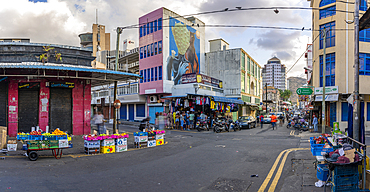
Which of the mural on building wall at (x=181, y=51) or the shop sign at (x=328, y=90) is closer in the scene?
the shop sign at (x=328, y=90)

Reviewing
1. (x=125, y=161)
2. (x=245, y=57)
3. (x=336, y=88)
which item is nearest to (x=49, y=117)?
(x=125, y=161)

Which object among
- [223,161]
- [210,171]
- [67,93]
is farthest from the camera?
[67,93]

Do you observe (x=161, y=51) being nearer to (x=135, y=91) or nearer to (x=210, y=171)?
(x=135, y=91)

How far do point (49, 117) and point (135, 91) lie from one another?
73.6 ft

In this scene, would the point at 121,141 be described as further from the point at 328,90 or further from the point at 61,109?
the point at 328,90

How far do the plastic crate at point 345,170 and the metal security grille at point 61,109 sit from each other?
17.1 m

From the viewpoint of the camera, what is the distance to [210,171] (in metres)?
8.02

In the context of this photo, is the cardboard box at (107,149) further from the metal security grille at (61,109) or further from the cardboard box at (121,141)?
the metal security grille at (61,109)

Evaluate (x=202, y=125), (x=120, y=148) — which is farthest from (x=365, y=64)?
(x=120, y=148)

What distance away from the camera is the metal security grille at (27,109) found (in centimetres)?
1620

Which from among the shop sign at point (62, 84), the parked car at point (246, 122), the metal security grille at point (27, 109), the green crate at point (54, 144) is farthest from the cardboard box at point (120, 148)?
the parked car at point (246, 122)

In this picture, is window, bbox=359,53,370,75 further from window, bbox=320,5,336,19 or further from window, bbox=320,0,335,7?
window, bbox=320,0,335,7

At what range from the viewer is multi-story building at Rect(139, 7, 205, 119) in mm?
33875

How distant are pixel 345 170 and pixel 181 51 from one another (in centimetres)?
3370
